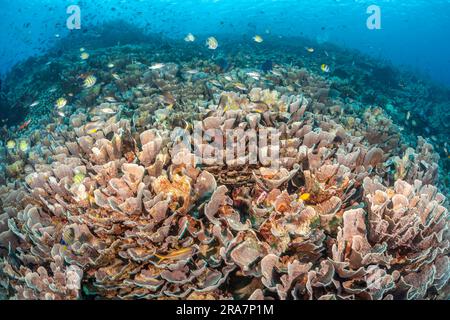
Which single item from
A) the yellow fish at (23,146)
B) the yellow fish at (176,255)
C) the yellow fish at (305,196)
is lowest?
the yellow fish at (176,255)

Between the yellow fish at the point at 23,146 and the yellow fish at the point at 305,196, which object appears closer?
the yellow fish at the point at 305,196

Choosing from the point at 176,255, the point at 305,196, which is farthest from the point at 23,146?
the point at 305,196

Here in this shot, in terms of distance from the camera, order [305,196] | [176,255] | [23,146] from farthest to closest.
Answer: [23,146], [305,196], [176,255]

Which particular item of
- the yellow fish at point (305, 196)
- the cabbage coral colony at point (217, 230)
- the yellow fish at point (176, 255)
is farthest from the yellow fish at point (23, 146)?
the yellow fish at point (305, 196)

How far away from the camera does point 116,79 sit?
26.8 ft

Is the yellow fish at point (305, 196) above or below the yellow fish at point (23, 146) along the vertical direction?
below

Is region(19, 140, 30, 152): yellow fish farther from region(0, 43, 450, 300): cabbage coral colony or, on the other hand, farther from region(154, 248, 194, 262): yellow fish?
region(154, 248, 194, 262): yellow fish

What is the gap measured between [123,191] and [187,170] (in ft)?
2.28

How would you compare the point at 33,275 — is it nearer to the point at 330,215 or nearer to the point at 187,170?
the point at 187,170

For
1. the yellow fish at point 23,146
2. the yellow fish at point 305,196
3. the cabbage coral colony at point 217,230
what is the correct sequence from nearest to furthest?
the cabbage coral colony at point 217,230, the yellow fish at point 305,196, the yellow fish at point 23,146

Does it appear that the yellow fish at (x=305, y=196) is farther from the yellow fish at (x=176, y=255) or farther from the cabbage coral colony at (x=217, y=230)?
the yellow fish at (x=176, y=255)

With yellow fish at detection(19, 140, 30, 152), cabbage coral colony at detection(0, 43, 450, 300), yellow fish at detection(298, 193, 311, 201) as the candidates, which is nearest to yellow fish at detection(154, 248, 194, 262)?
cabbage coral colony at detection(0, 43, 450, 300)

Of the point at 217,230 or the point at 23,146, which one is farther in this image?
the point at 23,146

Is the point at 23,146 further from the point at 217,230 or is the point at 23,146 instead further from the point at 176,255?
the point at 217,230
